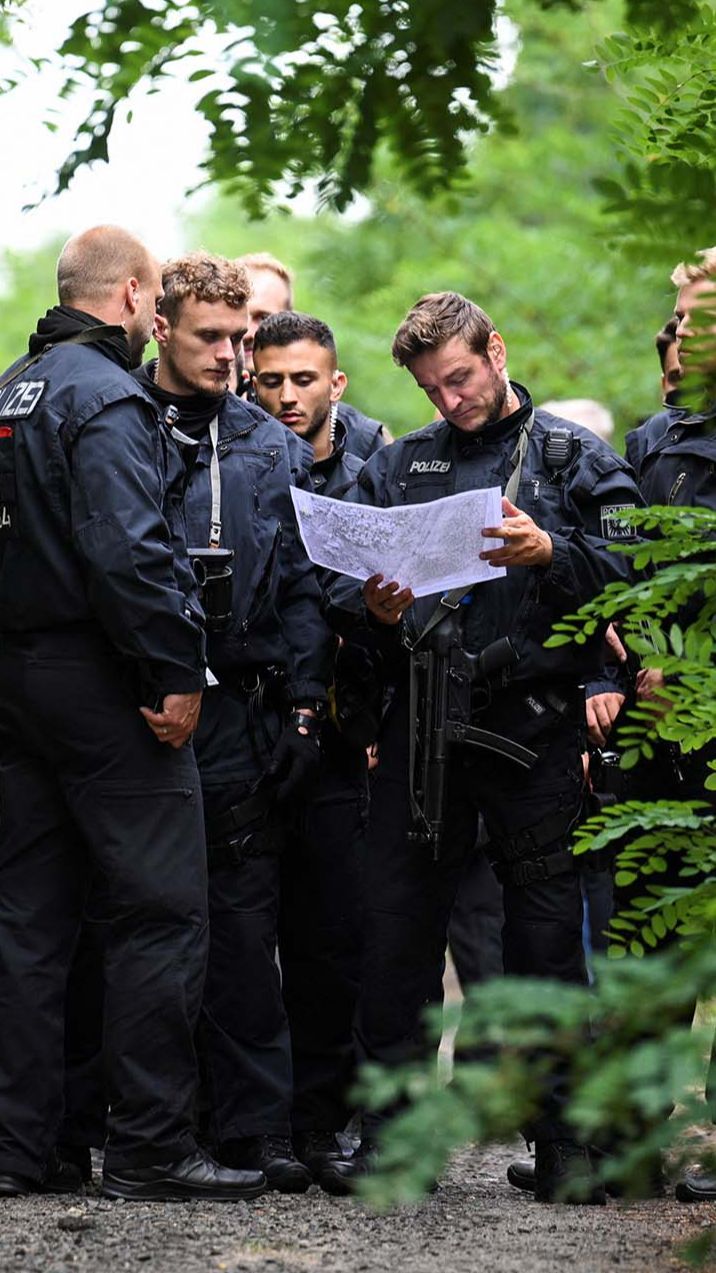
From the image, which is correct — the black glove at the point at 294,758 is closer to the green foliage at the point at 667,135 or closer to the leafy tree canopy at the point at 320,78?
the green foliage at the point at 667,135

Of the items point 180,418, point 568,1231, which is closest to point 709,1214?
point 568,1231

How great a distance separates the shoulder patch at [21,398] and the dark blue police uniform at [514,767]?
3.31 ft

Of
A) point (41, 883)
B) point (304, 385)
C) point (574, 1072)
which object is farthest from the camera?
point (304, 385)

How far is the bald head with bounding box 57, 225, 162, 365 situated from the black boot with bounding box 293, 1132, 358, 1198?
2.26 m

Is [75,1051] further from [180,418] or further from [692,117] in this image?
[692,117]

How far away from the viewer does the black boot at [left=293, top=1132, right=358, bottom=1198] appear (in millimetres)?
4988

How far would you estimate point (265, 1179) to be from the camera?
16.0 feet

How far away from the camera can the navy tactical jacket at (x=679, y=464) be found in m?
5.12

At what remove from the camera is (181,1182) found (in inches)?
182

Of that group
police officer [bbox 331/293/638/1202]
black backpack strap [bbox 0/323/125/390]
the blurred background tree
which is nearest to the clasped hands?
police officer [bbox 331/293/638/1202]

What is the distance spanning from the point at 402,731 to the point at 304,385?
4.66 feet

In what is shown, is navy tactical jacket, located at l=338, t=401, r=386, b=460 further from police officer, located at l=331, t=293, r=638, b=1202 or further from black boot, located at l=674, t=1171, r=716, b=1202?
black boot, located at l=674, t=1171, r=716, b=1202

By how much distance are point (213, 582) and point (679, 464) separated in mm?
1368

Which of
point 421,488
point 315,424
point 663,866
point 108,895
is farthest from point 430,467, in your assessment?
point 663,866
